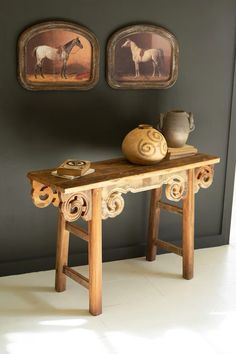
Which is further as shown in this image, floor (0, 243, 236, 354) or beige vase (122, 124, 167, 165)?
beige vase (122, 124, 167, 165)

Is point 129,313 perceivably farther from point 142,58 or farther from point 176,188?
point 142,58

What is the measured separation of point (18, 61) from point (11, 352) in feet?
5.59

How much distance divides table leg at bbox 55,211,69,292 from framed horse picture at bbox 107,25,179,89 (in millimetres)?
1020

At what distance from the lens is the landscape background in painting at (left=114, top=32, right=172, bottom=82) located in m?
3.50

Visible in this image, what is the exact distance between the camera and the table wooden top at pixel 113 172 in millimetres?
2809

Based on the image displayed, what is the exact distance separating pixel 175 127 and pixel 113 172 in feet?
1.95

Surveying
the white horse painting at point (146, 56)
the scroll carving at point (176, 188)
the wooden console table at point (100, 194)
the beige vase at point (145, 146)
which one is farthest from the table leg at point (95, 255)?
the white horse painting at point (146, 56)

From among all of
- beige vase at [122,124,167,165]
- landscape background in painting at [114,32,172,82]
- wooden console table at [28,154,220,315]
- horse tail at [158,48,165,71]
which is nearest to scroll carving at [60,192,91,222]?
wooden console table at [28,154,220,315]

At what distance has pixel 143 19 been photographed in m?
3.53

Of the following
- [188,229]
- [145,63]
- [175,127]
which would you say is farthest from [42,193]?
[145,63]

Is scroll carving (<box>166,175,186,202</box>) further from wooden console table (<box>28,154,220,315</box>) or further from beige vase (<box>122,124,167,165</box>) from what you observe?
beige vase (<box>122,124,167,165</box>)

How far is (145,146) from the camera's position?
3.13m

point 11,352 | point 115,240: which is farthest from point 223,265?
point 11,352

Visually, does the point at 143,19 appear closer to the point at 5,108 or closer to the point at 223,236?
the point at 5,108
